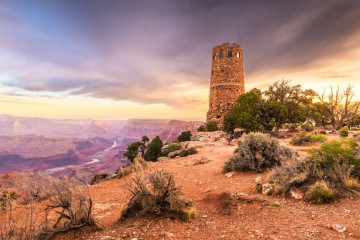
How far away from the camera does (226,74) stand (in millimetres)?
40094

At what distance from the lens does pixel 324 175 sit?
691 cm

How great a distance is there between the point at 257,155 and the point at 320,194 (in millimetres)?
4579

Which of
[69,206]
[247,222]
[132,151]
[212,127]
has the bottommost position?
[132,151]

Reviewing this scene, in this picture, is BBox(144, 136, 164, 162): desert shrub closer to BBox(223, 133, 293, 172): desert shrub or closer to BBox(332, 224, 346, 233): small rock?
BBox(223, 133, 293, 172): desert shrub

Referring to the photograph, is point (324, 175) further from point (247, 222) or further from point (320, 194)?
point (247, 222)

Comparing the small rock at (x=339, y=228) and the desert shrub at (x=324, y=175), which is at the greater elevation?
the desert shrub at (x=324, y=175)

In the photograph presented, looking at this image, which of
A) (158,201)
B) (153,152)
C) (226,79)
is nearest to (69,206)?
(158,201)

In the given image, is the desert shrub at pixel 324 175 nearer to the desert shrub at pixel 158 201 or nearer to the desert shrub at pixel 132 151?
the desert shrub at pixel 158 201

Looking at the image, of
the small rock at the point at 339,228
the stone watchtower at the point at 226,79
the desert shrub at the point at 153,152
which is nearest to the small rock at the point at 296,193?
the small rock at the point at 339,228

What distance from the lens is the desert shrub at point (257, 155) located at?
10.1 metres

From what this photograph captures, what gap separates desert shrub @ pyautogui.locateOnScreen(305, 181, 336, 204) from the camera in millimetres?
5766

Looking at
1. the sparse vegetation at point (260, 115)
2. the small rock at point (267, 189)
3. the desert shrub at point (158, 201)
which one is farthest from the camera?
the sparse vegetation at point (260, 115)

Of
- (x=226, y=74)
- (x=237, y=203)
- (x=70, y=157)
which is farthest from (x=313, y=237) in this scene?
(x=70, y=157)

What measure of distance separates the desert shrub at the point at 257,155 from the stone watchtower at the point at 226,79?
2856 cm
